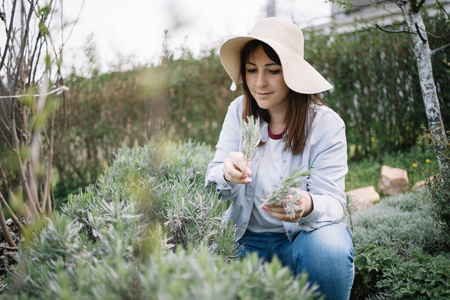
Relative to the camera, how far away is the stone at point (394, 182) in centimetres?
456

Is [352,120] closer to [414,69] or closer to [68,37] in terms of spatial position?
[414,69]

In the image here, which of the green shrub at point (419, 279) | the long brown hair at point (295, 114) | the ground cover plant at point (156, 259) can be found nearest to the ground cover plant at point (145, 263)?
the ground cover plant at point (156, 259)

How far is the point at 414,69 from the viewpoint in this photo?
18.7 ft

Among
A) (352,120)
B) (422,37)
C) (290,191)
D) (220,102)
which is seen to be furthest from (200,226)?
(352,120)

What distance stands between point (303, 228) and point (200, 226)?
1.90 ft

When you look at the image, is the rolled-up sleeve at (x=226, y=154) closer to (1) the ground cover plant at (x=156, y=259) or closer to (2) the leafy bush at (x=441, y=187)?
(1) the ground cover plant at (x=156, y=259)

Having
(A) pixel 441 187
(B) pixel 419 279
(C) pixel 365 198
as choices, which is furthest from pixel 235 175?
(C) pixel 365 198

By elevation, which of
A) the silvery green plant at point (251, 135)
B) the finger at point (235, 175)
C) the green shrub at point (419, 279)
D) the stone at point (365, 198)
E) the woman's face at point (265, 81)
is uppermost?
the woman's face at point (265, 81)

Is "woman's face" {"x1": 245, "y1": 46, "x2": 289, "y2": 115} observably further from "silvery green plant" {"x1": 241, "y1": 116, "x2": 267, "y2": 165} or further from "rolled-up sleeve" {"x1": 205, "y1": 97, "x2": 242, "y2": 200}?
"silvery green plant" {"x1": 241, "y1": 116, "x2": 267, "y2": 165}

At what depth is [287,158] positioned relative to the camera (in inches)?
76.5

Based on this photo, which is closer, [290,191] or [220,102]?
[290,191]

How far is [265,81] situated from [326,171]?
598mm

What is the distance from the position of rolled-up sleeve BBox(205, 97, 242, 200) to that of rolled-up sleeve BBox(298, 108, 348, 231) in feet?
1.36

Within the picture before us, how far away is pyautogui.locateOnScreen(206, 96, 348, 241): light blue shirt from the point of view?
169 cm
